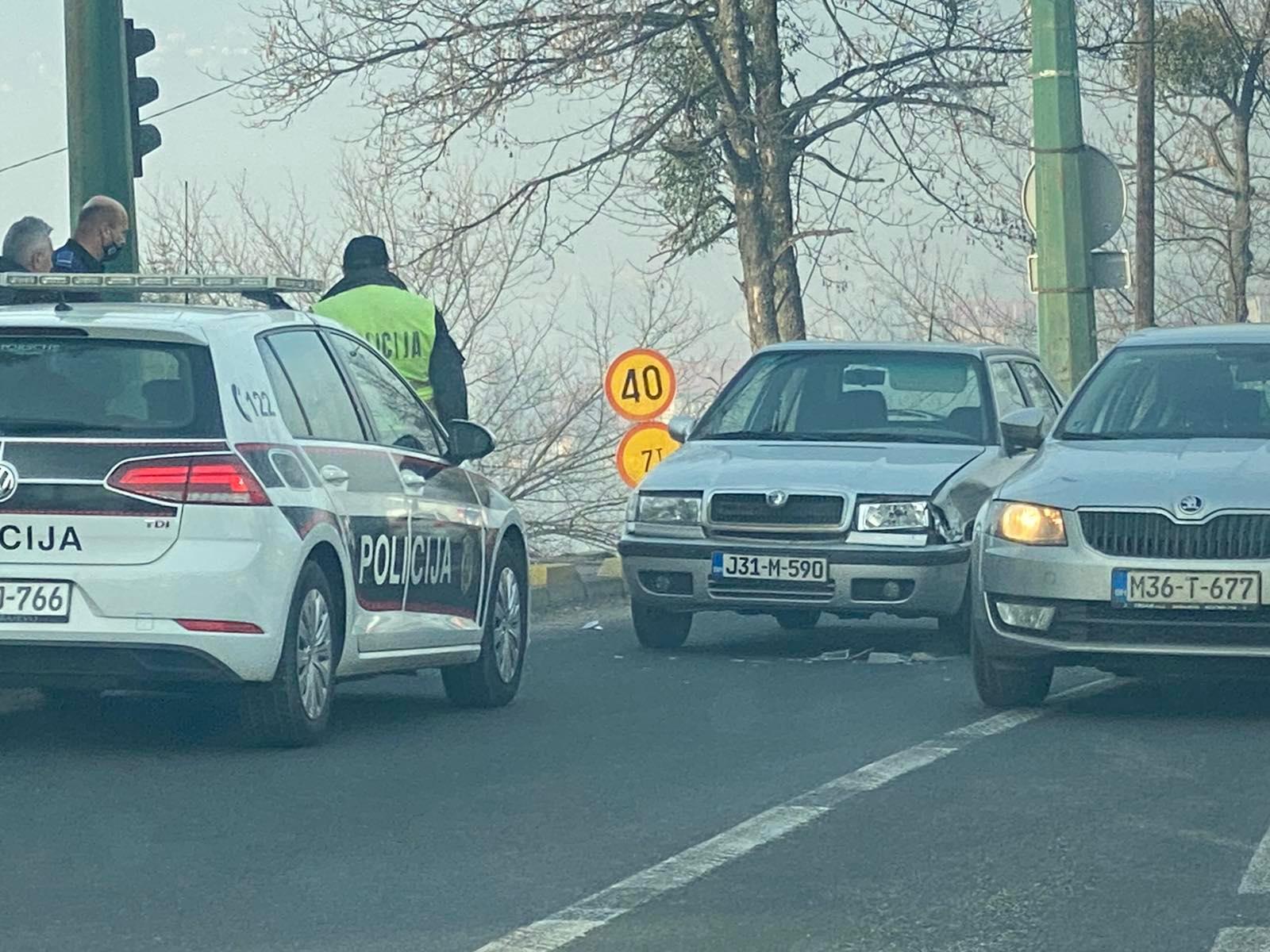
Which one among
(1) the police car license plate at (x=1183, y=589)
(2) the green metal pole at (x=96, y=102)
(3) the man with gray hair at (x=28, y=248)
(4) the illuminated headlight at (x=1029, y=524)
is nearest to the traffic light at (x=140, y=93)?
(2) the green metal pole at (x=96, y=102)

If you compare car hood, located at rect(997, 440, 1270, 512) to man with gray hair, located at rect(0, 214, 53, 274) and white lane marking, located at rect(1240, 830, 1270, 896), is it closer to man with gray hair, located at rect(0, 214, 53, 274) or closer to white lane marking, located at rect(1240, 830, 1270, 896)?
white lane marking, located at rect(1240, 830, 1270, 896)

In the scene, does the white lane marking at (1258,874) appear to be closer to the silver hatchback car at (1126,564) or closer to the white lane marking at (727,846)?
the white lane marking at (727,846)

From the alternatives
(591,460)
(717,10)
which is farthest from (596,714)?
(591,460)

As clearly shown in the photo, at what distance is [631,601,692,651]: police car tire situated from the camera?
13117mm

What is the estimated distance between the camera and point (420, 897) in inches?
243

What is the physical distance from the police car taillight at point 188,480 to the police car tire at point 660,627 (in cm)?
477

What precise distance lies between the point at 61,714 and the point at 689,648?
4.12 meters

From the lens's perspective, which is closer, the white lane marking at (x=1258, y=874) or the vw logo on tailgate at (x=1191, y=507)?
the white lane marking at (x=1258, y=874)

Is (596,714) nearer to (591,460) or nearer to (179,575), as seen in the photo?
(179,575)

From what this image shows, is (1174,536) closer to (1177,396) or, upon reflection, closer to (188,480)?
(1177,396)

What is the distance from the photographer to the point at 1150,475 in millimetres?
9961

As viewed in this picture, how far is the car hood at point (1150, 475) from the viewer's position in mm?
9742

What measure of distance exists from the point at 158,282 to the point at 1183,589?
3742 mm

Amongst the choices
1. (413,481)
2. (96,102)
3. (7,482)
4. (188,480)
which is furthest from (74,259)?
(188,480)
